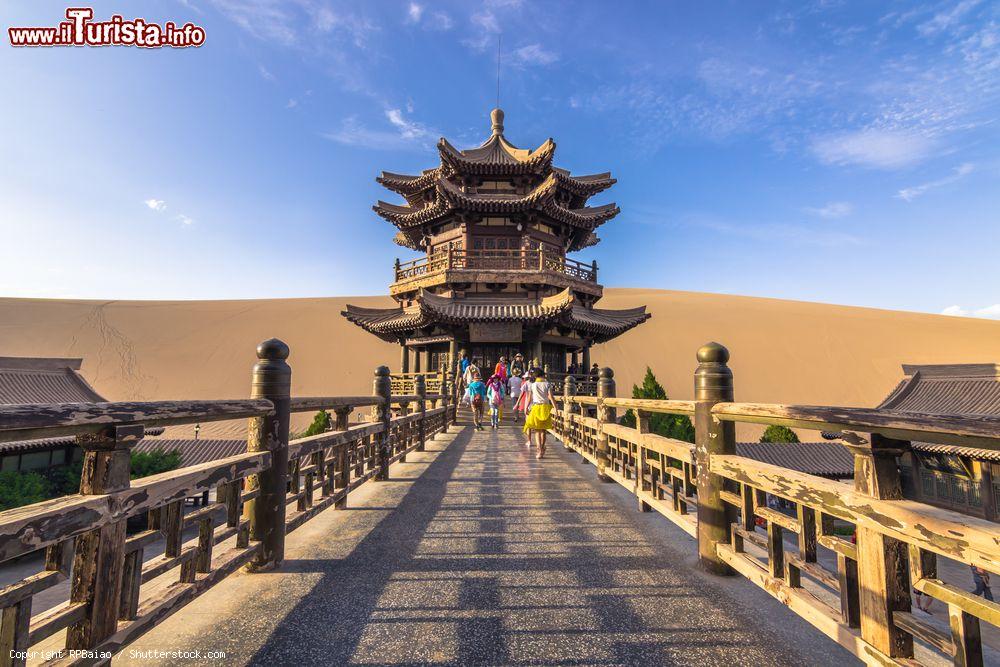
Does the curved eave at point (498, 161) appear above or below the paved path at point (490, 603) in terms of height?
above

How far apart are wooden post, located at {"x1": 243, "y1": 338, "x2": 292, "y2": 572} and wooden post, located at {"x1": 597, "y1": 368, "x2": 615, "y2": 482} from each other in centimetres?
400

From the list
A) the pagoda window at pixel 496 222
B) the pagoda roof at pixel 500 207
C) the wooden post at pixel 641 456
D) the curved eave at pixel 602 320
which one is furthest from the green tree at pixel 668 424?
the wooden post at pixel 641 456

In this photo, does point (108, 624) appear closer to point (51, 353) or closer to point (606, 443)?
point (606, 443)

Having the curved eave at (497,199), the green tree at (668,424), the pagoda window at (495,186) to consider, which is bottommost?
the green tree at (668,424)

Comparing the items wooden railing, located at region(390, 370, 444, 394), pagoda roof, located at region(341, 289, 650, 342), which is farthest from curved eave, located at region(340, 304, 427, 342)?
wooden railing, located at region(390, 370, 444, 394)

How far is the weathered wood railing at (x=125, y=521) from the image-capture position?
1.43 m

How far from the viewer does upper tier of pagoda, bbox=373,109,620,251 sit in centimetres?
1820

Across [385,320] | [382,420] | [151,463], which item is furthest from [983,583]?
[151,463]

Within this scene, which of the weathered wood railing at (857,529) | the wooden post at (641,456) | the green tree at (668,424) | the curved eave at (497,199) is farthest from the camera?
the green tree at (668,424)

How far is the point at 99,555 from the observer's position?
1.73 meters

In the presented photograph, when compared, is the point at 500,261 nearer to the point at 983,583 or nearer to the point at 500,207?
the point at 500,207

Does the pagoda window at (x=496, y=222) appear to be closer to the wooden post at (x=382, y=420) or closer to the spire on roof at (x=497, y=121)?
the spire on roof at (x=497, y=121)

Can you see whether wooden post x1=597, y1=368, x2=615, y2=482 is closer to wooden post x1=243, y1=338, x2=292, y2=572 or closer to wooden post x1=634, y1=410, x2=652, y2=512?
wooden post x1=634, y1=410, x2=652, y2=512

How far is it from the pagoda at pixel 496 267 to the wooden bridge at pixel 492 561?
508 inches
